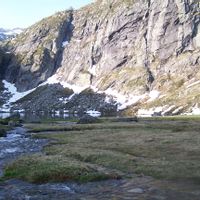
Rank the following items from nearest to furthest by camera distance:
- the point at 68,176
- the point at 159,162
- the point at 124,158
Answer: the point at 68,176 < the point at 159,162 < the point at 124,158

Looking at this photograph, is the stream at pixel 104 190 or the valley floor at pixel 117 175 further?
the valley floor at pixel 117 175

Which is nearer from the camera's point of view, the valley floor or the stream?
the stream

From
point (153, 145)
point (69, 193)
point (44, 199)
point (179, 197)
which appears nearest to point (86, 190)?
point (69, 193)

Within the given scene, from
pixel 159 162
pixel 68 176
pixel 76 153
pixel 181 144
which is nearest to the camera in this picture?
pixel 68 176

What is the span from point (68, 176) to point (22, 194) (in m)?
6.06

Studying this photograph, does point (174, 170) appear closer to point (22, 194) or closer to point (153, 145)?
point (22, 194)

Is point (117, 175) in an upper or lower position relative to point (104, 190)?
upper

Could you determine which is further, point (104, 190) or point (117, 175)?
point (117, 175)

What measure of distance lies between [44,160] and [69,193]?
12.3 m

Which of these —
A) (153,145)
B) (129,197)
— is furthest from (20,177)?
(153,145)

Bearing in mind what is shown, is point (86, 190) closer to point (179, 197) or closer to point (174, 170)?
point (179, 197)

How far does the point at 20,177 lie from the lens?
35219mm

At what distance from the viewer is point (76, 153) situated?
48.5m

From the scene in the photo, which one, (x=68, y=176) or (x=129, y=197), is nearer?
(x=129, y=197)
